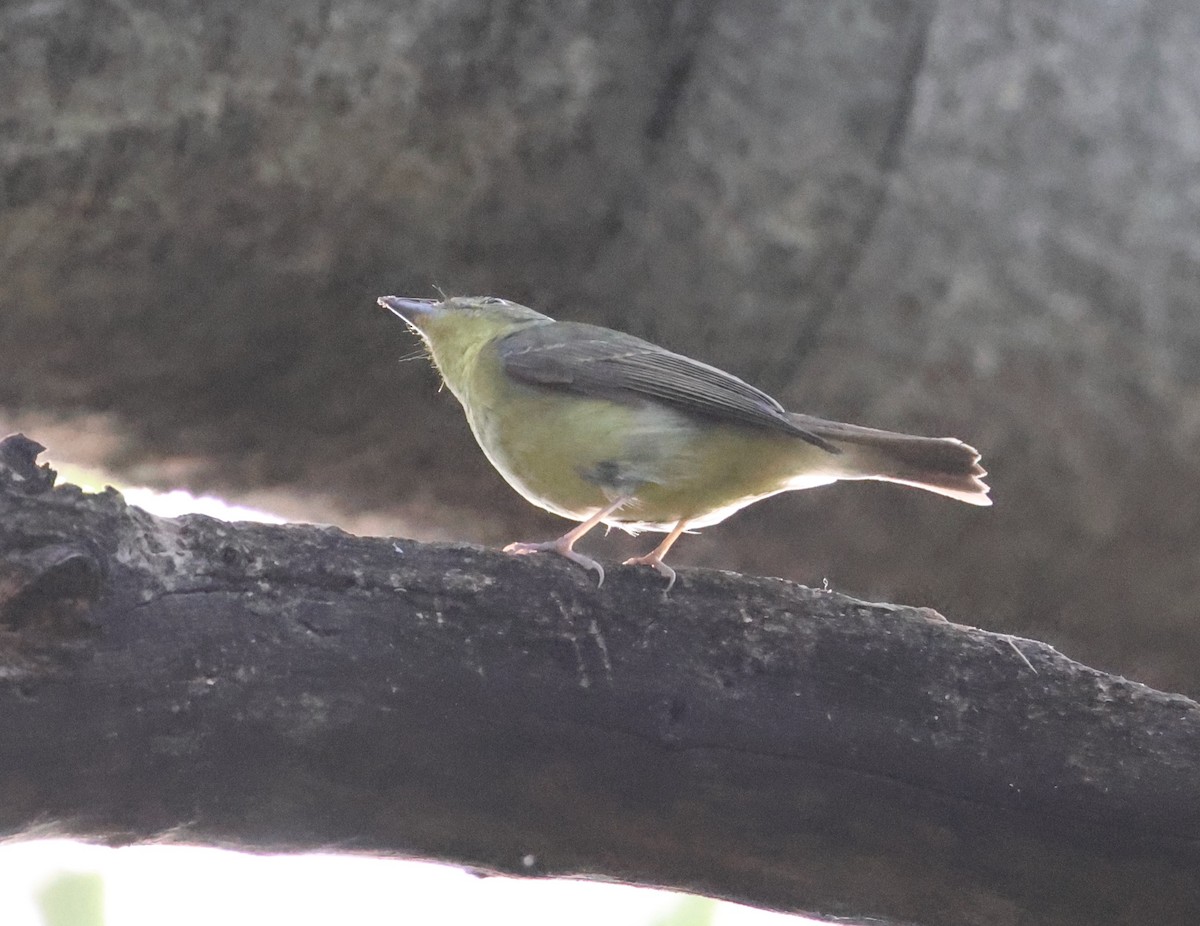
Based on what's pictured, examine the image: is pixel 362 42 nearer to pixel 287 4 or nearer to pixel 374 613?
pixel 287 4

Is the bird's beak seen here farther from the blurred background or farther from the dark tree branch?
the dark tree branch

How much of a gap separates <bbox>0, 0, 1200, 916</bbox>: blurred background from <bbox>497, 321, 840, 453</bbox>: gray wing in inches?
6.5

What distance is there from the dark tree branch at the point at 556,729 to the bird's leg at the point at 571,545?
112 mm

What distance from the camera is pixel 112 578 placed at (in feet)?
6.79

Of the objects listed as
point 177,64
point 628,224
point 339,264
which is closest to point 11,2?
point 177,64

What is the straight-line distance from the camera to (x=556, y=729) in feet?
7.47

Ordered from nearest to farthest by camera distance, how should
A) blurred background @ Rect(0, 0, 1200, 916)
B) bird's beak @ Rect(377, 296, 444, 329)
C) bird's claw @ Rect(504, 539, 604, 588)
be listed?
bird's claw @ Rect(504, 539, 604, 588) → blurred background @ Rect(0, 0, 1200, 916) → bird's beak @ Rect(377, 296, 444, 329)

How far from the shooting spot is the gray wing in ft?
11.0

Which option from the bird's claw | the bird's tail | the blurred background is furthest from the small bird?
the blurred background

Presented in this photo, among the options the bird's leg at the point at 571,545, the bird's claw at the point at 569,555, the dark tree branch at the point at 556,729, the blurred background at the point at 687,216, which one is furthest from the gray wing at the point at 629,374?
the dark tree branch at the point at 556,729

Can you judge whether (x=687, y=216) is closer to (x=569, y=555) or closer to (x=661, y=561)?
(x=661, y=561)

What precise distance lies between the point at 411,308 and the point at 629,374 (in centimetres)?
68

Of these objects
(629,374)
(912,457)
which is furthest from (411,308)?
(912,457)

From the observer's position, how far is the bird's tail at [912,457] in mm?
3287
